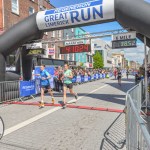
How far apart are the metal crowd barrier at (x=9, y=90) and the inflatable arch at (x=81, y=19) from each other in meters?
0.48

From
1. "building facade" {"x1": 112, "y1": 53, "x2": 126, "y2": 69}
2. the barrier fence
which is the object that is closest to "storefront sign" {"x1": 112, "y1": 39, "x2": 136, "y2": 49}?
the barrier fence

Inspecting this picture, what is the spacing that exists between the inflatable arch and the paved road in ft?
11.6

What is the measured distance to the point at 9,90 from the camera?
37.3 ft

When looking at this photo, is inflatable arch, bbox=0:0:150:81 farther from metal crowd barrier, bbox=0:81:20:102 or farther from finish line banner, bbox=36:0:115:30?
metal crowd barrier, bbox=0:81:20:102

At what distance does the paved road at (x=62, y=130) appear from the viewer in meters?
5.18

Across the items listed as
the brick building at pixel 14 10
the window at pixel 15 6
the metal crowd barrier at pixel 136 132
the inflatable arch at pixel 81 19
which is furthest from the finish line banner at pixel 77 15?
the window at pixel 15 6

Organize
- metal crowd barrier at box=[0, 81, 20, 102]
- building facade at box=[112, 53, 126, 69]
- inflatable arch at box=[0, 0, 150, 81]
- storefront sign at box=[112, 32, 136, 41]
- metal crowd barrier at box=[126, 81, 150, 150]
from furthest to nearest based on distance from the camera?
building facade at box=[112, 53, 126, 69]
metal crowd barrier at box=[0, 81, 20, 102]
storefront sign at box=[112, 32, 136, 41]
inflatable arch at box=[0, 0, 150, 81]
metal crowd barrier at box=[126, 81, 150, 150]

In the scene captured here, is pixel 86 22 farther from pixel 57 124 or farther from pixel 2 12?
pixel 2 12

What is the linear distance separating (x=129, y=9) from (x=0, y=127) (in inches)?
248

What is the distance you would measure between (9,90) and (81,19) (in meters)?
4.79

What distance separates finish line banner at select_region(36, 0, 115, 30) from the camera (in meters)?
9.75

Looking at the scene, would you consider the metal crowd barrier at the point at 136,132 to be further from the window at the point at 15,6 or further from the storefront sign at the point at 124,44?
the window at the point at 15,6

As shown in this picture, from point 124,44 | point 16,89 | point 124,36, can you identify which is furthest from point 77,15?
point 16,89

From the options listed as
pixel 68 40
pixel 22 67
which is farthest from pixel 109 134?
pixel 22 67
